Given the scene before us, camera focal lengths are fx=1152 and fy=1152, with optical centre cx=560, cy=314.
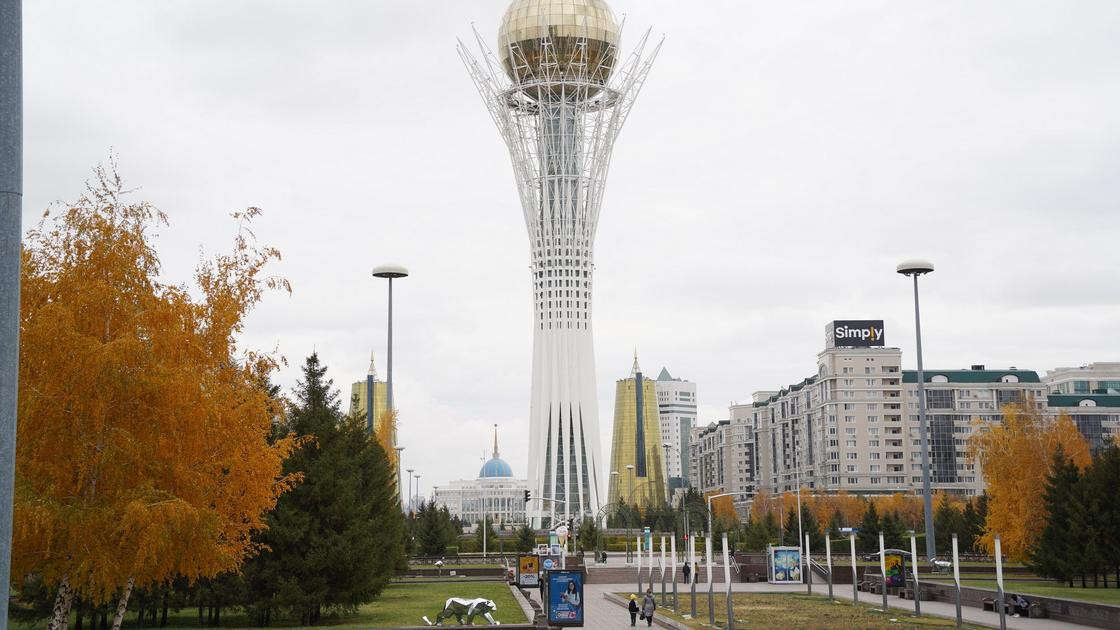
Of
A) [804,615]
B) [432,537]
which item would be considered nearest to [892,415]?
[432,537]

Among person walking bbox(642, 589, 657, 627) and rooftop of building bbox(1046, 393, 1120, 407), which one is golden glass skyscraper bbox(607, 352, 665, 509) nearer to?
rooftop of building bbox(1046, 393, 1120, 407)

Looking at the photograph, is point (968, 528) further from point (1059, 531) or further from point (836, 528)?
point (1059, 531)

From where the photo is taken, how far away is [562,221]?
325ft

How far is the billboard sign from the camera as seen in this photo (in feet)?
403

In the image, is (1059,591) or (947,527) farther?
(947,527)

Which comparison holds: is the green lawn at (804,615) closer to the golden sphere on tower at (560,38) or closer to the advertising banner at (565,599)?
the advertising banner at (565,599)

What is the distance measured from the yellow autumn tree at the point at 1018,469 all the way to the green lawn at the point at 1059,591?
220 centimetres

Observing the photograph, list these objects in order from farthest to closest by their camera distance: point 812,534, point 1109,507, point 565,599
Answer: point 812,534 → point 1109,507 → point 565,599

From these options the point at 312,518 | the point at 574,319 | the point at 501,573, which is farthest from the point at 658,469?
the point at 312,518

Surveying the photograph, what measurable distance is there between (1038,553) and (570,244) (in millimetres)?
61567

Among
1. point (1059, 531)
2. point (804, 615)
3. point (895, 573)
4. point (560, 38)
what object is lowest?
point (804, 615)

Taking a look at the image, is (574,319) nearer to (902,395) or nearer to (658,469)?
(902,395)

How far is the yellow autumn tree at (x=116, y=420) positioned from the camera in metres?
18.7

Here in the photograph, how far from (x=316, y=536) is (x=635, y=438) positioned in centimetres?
15244
